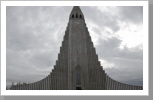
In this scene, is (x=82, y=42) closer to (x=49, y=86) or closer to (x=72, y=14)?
(x=72, y=14)

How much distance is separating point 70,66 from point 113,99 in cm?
1460

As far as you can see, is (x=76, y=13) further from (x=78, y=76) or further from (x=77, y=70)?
(x=78, y=76)

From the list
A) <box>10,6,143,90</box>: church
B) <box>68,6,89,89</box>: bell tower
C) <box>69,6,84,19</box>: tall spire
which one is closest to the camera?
<box>10,6,143,90</box>: church

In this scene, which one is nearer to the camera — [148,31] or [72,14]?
[148,31]

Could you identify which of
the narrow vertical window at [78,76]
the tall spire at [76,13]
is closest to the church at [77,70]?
the narrow vertical window at [78,76]

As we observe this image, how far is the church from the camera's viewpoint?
Result: 998 inches

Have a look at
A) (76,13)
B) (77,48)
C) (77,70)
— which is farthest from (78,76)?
(76,13)

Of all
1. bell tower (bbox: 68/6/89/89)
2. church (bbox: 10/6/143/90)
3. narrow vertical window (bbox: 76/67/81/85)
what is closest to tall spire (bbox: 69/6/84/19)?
bell tower (bbox: 68/6/89/89)

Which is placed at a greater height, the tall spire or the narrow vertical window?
the tall spire

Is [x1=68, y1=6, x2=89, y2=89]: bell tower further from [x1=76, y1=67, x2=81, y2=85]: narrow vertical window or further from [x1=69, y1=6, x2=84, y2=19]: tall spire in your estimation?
[x1=76, y1=67, x2=81, y2=85]: narrow vertical window

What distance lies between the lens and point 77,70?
88.2ft

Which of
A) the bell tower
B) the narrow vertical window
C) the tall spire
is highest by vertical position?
the tall spire
